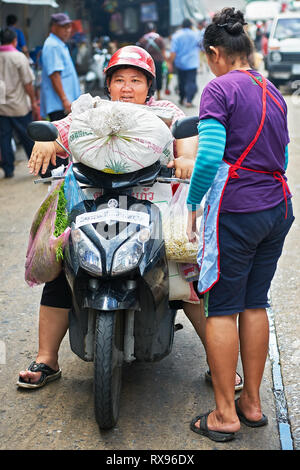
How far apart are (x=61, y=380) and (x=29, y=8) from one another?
13.1m

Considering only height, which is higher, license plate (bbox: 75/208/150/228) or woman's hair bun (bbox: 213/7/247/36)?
woman's hair bun (bbox: 213/7/247/36)

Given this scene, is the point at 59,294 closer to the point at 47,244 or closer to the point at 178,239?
the point at 47,244

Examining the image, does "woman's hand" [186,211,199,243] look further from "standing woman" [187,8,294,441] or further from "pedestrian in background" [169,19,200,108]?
"pedestrian in background" [169,19,200,108]

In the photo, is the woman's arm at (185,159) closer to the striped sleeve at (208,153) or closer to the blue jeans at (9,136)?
the striped sleeve at (208,153)

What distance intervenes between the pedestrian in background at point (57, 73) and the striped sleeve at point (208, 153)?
5551 millimetres

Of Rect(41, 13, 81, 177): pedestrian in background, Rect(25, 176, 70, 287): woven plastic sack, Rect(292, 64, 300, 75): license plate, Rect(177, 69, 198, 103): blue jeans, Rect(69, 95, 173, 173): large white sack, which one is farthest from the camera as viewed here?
Rect(292, 64, 300, 75): license plate

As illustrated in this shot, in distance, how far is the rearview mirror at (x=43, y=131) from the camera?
315cm

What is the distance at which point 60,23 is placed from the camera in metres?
8.12

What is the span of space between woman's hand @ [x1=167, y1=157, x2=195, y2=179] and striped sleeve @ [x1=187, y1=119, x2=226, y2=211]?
415mm

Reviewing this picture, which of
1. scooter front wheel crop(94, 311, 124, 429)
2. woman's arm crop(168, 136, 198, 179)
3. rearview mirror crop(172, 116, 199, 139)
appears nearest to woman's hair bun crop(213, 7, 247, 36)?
rearview mirror crop(172, 116, 199, 139)

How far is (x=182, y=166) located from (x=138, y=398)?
125cm

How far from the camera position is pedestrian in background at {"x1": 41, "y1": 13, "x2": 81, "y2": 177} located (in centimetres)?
810

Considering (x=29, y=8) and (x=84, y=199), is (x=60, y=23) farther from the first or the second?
(x=29, y=8)

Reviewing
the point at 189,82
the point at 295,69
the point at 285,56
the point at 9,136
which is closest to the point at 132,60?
the point at 9,136
